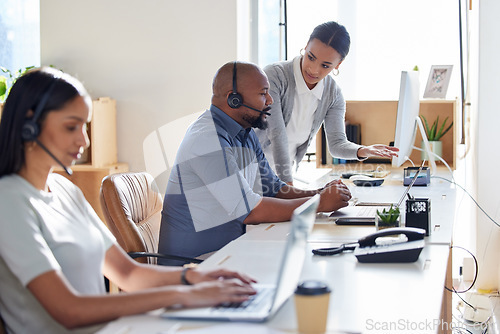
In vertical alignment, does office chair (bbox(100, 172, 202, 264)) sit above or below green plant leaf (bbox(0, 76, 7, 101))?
below

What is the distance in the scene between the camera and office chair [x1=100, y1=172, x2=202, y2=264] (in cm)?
214

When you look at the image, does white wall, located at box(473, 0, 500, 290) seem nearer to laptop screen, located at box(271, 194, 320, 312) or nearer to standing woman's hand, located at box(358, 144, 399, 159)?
standing woman's hand, located at box(358, 144, 399, 159)

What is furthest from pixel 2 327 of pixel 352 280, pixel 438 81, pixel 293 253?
pixel 438 81

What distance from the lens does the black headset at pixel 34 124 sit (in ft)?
4.22

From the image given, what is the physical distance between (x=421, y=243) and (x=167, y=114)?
2.71 m

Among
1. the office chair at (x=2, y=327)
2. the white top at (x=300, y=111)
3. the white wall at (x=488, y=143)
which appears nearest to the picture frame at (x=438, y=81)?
the white wall at (x=488, y=143)

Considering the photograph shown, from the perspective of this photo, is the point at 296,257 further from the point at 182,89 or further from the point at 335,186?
the point at 182,89

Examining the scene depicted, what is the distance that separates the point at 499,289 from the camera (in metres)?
3.64

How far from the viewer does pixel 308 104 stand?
3.07 metres

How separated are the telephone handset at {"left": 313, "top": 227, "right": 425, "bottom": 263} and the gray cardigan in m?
1.08

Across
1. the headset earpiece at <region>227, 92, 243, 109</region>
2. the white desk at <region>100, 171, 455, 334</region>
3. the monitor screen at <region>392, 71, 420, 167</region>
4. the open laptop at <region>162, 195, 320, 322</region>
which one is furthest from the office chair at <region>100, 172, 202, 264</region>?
the monitor screen at <region>392, 71, 420, 167</region>

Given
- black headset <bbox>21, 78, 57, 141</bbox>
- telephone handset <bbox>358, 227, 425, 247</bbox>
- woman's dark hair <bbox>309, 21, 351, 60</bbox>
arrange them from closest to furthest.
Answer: black headset <bbox>21, 78, 57, 141</bbox> → telephone handset <bbox>358, 227, 425, 247</bbox> → woman's dark hair <bbox>309, 21, 351, 60</bbox>

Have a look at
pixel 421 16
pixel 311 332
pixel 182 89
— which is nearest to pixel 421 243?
pixel 311 332

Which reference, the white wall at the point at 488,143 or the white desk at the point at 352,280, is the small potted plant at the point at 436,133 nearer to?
the white wall at the point at 488,143
